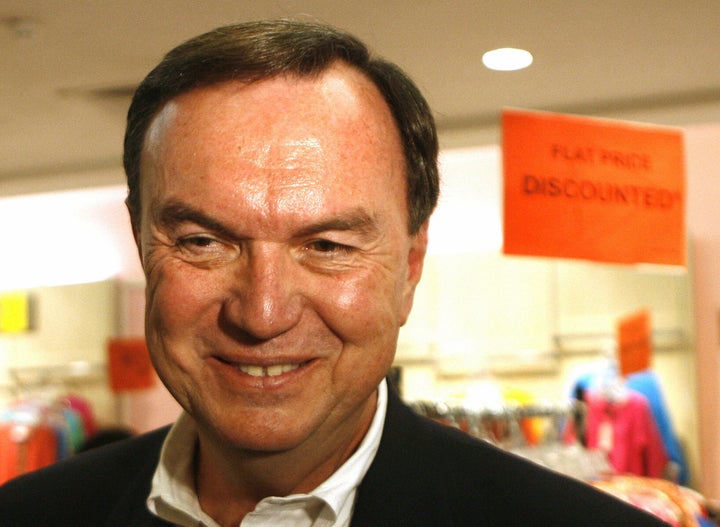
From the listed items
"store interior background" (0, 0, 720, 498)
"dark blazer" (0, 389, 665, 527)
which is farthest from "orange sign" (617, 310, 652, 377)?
"dark blazer" (0, 389, 665, 527)

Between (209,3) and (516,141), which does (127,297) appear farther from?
(516,141)

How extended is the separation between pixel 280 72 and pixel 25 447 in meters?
4.90

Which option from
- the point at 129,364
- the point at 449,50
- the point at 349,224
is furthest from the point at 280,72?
the point at 129,364

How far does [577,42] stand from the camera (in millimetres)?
2795

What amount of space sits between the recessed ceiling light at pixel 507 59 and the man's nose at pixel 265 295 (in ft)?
6.44

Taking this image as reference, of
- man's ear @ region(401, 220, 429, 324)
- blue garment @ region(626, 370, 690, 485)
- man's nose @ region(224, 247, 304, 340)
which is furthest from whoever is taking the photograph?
blue garment @ region(626, 370, 690, 485)

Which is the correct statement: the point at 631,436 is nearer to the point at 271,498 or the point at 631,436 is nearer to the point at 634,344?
the point at 634,344

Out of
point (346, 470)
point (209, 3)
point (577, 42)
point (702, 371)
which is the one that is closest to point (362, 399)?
point (346, 470)

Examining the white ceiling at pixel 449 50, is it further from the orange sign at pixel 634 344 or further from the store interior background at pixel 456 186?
the orange sign at pixel 634 344

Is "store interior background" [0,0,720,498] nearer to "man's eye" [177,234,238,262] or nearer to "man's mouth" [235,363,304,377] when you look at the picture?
"man's eye" [177,234,238,262]

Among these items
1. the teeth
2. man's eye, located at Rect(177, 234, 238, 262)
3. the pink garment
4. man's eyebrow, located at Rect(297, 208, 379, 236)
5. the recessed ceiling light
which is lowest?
the pink garment

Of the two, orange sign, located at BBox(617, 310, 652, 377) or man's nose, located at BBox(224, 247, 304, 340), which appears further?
orange sign, located at BBox(617, 310, 652, 377)

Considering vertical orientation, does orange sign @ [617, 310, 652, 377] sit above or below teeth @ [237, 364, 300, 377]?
below

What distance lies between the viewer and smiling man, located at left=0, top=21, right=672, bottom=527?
111 cm
